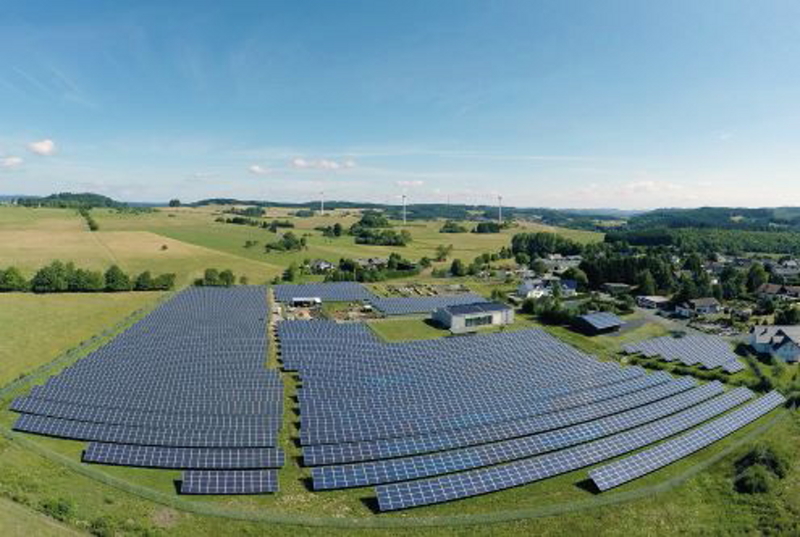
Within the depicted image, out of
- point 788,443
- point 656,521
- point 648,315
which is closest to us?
point 656,521

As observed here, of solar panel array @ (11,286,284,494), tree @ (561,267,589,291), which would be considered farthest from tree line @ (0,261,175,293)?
tree @ (561,267,589,291)

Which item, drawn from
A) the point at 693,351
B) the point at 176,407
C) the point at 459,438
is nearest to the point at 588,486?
the point at 459,438

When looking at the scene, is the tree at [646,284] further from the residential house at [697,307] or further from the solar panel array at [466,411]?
the solar panel array at [466,411]

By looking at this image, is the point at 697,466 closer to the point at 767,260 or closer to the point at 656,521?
the point at 656,521

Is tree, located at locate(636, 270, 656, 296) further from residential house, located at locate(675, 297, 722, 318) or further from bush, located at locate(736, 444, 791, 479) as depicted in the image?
bush, located at locate(736, 444, 791, 479)

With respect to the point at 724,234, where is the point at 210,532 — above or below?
below

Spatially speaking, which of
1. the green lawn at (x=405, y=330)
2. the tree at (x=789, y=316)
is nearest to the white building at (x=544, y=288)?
the green lawn at (x=405, y=330)

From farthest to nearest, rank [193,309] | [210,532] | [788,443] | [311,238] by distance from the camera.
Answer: [311,238] → [193,309] → [788,443] → [210,532]

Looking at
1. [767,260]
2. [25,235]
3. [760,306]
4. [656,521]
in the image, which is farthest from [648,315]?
[25,235]
